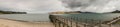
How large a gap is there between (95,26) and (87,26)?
70 centimetres

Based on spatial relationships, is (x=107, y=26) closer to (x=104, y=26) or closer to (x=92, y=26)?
(x=104, y=26)

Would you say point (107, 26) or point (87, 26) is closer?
point (87, 26)

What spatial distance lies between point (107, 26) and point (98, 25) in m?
1.61

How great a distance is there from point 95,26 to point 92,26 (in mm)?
489

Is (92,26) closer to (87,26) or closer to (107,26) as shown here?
(87,26)

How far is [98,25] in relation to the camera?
21031mm

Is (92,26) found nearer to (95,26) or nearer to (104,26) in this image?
(95,26)

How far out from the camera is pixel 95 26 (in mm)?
20500

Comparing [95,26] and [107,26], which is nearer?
[95,26]

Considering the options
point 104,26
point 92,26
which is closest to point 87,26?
point 92,26

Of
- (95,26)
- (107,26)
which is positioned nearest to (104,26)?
(107,26)

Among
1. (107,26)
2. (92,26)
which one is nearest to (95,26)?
(92,26)

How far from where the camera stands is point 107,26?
22297 millimetres

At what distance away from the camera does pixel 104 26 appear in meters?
22.0
